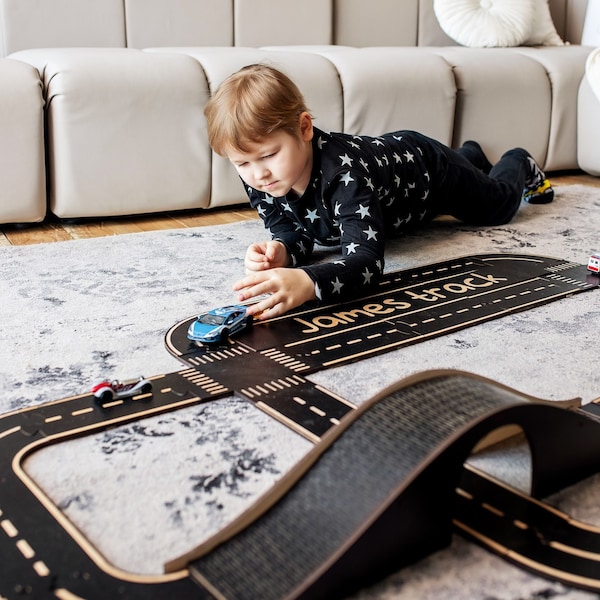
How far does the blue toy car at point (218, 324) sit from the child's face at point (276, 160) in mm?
268

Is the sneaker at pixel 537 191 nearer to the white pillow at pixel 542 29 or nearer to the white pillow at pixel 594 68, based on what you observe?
the white pillow at pixel 594 68

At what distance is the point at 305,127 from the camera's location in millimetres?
1414

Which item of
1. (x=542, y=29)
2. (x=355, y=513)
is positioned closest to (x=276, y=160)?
(x=355, y=513)

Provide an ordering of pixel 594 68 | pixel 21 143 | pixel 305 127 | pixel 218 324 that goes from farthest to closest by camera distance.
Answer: pixel 594 68, pixel 21 143, pixel 305 127, pixel 218 324

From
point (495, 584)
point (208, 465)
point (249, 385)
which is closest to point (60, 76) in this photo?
point (249, 385)

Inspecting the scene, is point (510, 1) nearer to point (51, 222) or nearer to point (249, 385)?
point (51, 222)

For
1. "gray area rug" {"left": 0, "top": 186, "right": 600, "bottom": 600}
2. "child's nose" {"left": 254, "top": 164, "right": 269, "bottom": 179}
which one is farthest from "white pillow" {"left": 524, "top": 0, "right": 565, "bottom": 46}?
"child's nose" {"left": 254, "top": 164, "right": 269, "bottom": 179}

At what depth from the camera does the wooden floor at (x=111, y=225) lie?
1771 millimetres

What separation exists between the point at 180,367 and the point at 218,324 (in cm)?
11

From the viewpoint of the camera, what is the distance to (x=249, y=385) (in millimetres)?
1014

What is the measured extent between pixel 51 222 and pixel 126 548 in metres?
1.35

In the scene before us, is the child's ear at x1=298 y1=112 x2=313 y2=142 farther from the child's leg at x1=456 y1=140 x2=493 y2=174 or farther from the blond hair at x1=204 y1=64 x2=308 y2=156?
the child's leg at x1=456 y1=140 x2=493 y2=174

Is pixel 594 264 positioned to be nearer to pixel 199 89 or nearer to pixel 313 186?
pixel 313 186

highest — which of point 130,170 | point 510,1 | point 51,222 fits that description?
point 510,1
